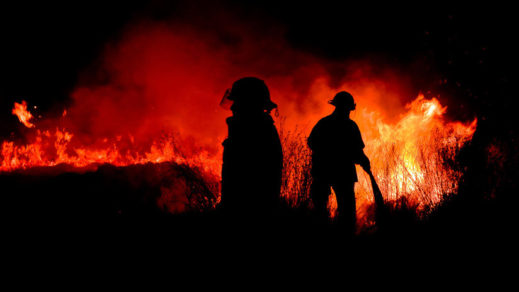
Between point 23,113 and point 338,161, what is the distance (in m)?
14.1

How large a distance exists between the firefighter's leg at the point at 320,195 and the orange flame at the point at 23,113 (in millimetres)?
13550

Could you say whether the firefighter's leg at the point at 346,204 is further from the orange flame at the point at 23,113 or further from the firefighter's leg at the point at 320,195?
the orange flame at the point at 23,113

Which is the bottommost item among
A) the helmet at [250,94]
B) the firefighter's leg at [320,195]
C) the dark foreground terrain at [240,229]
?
the dark foreground terrain at [240,229]

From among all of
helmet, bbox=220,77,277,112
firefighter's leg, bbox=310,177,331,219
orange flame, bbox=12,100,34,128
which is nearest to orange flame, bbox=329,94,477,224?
firefighter's leg, bbox=310,177,331,219

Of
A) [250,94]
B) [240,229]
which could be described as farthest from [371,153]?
[240,229]

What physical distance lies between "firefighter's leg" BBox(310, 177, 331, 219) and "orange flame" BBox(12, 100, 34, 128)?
13.5 meters

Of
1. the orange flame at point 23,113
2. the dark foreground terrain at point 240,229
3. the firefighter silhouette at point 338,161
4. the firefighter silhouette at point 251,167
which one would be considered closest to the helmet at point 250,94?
the firefighter silhouette at point 251,167

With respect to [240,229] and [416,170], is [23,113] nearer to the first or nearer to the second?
[240,229]

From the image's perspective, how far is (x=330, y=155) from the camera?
11.8 ft

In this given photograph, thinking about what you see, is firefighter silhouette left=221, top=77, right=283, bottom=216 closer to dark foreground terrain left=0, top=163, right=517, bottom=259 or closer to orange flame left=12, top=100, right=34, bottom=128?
dark foreground terrain left=0, top=163, right=517, bottom=259

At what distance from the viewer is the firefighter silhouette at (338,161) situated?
3529 mm

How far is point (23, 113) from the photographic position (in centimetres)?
1112

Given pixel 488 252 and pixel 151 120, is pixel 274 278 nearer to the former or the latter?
pixel 488 252

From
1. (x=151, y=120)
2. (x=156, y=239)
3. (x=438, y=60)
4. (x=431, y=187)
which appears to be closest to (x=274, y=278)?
(x=156, y=239)
